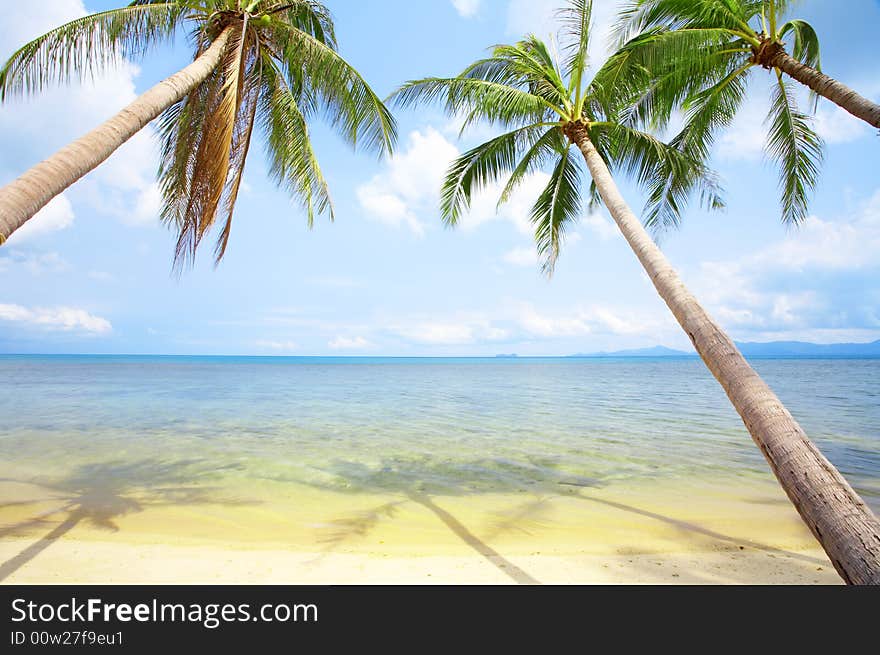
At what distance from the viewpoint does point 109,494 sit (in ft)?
22.7

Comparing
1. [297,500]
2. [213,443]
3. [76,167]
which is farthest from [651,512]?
[213,443]

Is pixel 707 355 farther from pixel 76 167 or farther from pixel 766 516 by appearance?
pixel 76 167

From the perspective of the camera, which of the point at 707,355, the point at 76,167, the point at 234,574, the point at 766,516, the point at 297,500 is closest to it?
the point at 707,355

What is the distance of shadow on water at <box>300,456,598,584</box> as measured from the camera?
17.6ft

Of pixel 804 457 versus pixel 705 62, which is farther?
pixel 705 62

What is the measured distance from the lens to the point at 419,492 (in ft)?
23.6

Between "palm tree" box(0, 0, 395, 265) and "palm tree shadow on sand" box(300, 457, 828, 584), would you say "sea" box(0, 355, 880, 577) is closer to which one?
"palm tree shadow on sand" box(300, 457, 828, 584)

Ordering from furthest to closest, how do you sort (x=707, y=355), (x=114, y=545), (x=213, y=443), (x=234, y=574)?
(x=213, y=443), (x=114, y=545), (x=234, y=574), (x=707, y=355)

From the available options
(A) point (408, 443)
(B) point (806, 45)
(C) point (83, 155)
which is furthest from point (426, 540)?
(B) point (806, 45)

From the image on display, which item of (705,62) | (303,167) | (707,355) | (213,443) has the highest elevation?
(705,62)
